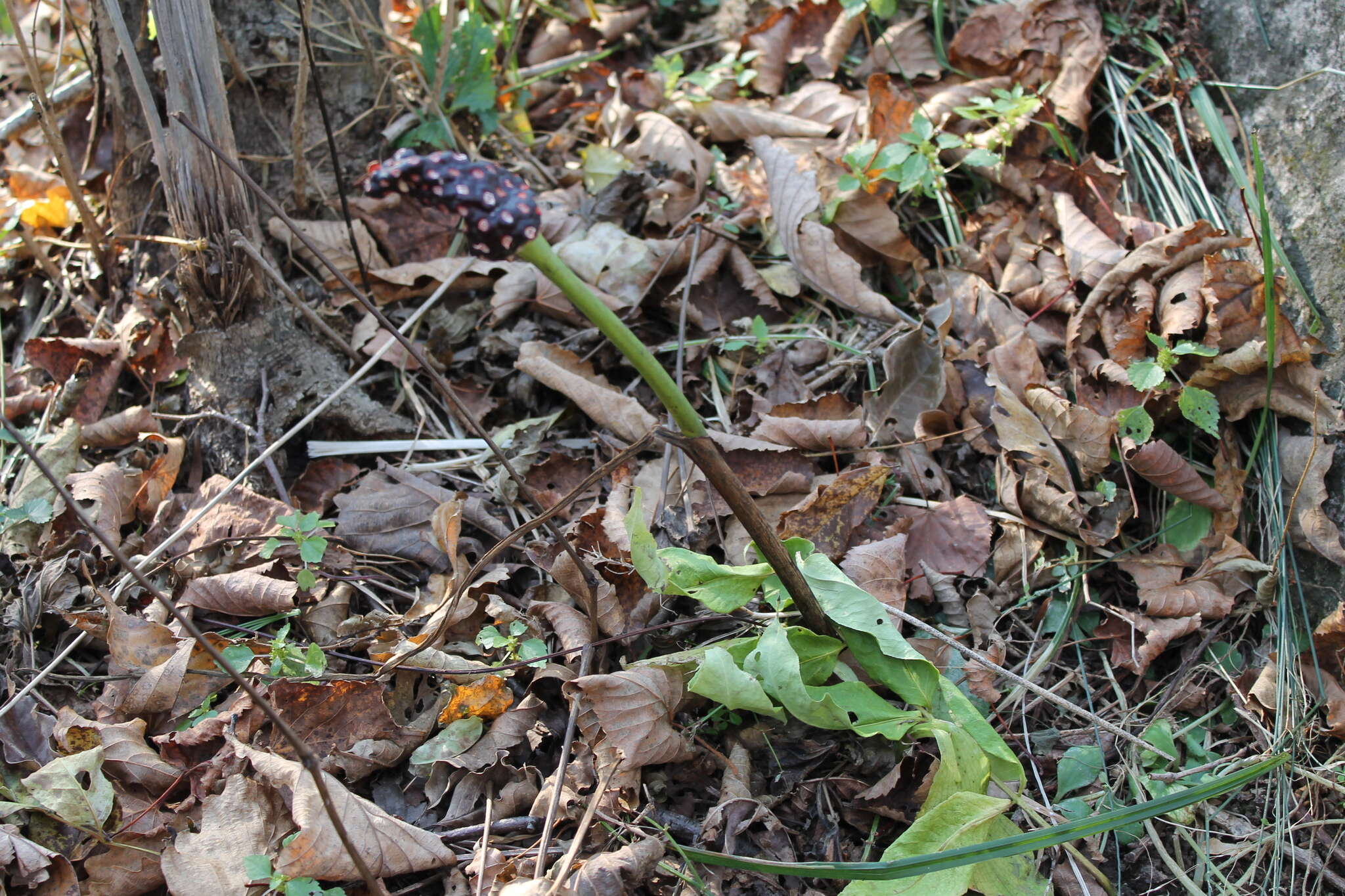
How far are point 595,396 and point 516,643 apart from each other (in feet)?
2.20

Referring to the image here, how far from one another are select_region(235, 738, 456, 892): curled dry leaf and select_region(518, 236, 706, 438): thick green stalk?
33.7 inches

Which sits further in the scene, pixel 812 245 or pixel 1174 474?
pixel 812 245

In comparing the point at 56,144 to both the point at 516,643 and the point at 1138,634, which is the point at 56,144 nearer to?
the point at 516,643

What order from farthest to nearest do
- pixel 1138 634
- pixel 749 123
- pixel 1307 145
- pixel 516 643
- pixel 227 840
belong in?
pixel 749 123 < pixel 1307 145 < pixel 1138 634 < pixel 516 643 < pixel 227 840

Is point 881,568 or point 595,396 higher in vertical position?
point 595,396

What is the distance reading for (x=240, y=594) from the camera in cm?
189

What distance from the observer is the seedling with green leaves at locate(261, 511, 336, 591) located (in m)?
1.86

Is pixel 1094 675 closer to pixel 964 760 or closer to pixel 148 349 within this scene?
pixel 964 760

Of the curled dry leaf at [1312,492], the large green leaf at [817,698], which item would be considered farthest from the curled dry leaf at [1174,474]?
the large green leaf at [817,698]

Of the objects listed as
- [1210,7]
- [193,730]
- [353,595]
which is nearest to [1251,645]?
[1210,7]

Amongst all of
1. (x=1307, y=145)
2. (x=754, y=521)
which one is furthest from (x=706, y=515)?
(x=1307, y=145)

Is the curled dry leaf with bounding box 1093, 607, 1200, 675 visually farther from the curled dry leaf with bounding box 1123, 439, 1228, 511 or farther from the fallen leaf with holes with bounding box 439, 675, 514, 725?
the fallen leaf with holes with bounding box 439, 675, 514, 725

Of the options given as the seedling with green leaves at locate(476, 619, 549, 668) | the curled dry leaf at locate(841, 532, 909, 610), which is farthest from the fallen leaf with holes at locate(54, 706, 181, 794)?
the curled dry leaf at locate(841, 532, 909, 610)

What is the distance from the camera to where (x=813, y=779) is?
5.54ft
